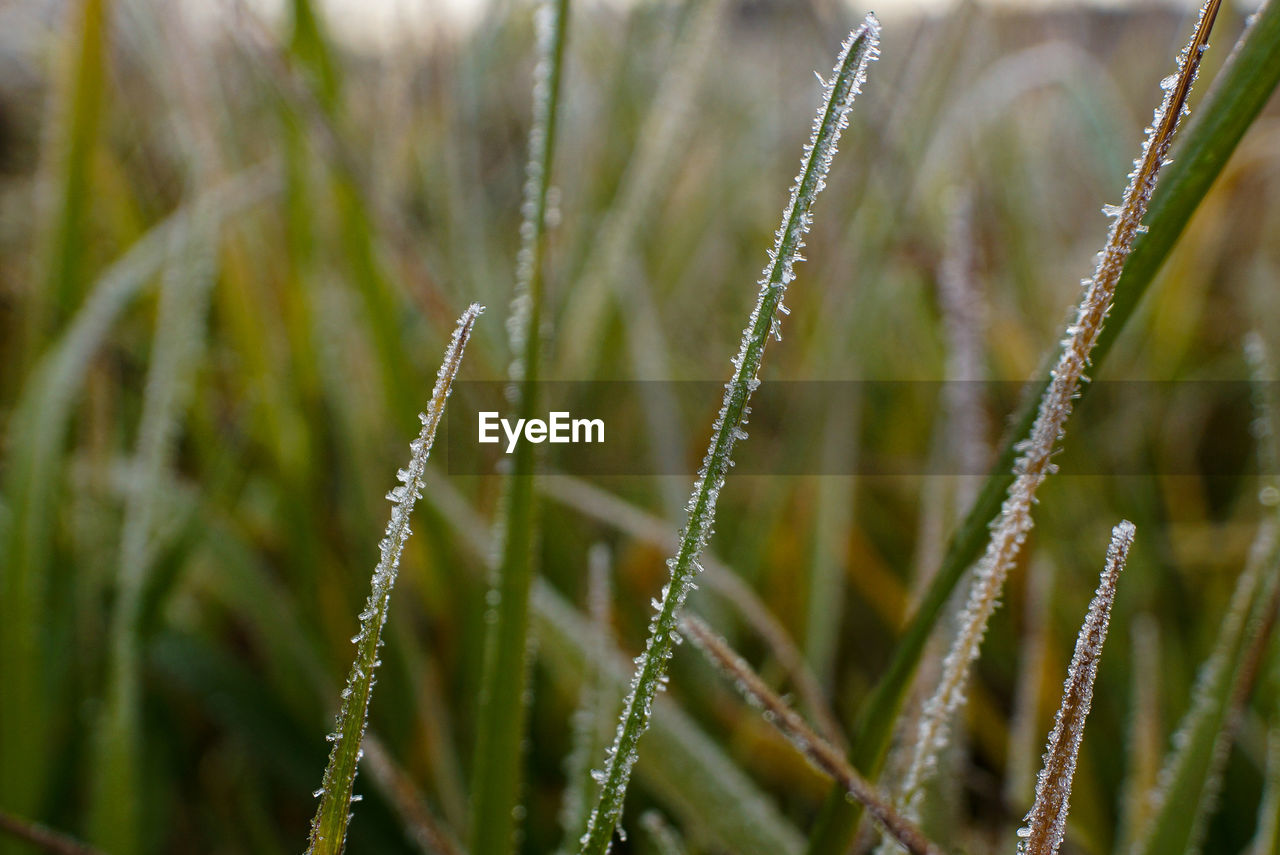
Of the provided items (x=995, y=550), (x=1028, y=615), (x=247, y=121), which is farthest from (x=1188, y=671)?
(x=247, y=121)

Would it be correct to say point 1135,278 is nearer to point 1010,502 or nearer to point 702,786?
point 1010,502

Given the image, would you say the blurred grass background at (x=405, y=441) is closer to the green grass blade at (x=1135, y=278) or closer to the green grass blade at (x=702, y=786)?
the green grass blade at (x=702, y=786)

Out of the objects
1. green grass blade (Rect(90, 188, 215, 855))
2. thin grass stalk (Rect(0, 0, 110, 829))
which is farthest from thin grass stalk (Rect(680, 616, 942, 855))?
thin grass stalk (Rect(0, 0, 110, 829))

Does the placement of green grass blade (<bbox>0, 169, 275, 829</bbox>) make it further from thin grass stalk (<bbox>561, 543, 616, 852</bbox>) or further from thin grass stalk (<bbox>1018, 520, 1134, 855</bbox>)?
thin grass stalk (<bbox>1018, 520, 1134, 855</bbox>)

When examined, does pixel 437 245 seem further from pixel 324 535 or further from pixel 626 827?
pixel 626 827

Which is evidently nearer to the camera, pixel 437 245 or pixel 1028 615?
pixel 1028 615

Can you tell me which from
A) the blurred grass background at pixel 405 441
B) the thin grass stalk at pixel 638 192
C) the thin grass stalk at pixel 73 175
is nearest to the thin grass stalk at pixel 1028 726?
the blurred grass background at pixel 405 441

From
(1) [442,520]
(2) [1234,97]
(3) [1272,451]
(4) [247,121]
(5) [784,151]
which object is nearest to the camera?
(2) [1234,97]
